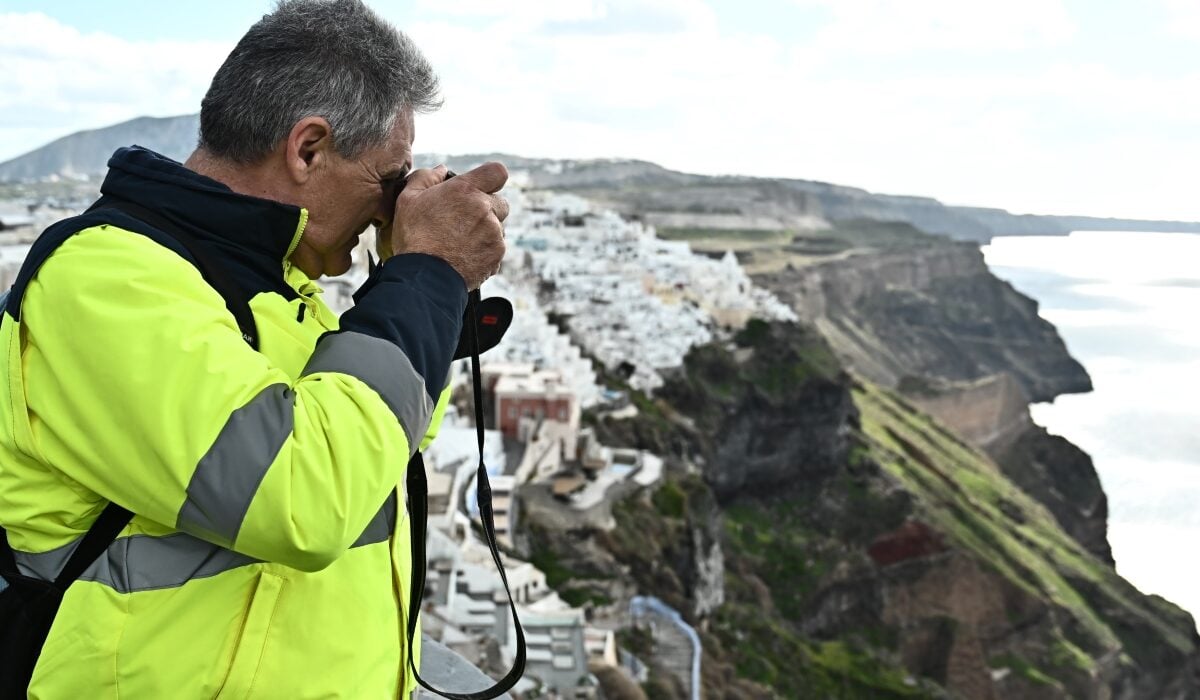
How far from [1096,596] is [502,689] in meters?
32.5

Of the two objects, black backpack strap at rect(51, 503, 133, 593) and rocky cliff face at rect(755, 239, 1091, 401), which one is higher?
black backpack strap at rect(51, 503, 133, 593)

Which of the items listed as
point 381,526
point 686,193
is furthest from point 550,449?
point 686,193

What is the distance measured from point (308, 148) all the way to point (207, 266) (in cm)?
17

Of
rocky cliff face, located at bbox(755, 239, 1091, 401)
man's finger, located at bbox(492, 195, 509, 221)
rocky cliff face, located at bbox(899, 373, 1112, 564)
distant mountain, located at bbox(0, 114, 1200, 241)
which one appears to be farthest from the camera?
distant mountain, located at bbox(0, 114, 1200, 241)

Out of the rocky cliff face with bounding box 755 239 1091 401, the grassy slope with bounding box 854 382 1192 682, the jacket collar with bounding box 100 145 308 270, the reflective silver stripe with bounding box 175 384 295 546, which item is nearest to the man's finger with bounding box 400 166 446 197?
the jacket collar with bounding box 100 145 308 270

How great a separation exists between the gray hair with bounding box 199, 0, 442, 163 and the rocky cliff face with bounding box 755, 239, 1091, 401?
50.4 metres

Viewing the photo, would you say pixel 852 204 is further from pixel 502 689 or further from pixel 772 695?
pixel 502 689

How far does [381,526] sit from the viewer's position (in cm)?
104

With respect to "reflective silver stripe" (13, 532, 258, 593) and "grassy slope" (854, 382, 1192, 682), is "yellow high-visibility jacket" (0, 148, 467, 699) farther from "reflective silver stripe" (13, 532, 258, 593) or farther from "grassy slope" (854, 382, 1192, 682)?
"grassy slope" (854, 382, 1192, 682)

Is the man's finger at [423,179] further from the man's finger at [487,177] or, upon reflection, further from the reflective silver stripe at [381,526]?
the reflective silver stripe at [381,526]

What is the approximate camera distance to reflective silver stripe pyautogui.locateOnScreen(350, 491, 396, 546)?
1.02 m

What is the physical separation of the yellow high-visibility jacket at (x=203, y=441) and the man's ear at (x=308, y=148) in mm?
47

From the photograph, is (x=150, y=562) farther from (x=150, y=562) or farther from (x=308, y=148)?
(x=308, y=148)

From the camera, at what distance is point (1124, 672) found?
2698 cm
